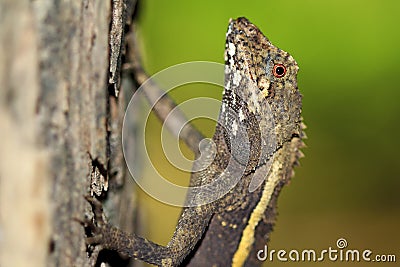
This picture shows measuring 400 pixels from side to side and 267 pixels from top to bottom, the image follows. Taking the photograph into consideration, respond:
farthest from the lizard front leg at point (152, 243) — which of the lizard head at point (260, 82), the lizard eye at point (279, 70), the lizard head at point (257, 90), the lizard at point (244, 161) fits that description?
the lizard eye at point (279, 70)

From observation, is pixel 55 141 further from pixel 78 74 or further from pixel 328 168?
pixel 328 168

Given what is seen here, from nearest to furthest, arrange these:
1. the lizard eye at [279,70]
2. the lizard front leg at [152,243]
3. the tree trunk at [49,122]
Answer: the tree trunk at [49,122], the lizard front leg at [152,243], the lizard eye at [279,70]

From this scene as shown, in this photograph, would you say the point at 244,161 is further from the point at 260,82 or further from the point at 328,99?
the point at 328,99

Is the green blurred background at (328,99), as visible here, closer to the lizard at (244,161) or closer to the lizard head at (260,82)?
the lizard at (244,161)

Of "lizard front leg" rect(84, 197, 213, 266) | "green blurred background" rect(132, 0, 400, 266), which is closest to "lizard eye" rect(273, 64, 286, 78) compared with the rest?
"lizard front leg" rect(84, 197, 213, 266)

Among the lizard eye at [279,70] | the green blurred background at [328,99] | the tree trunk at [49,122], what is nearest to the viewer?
the tree trunk at [49,122]

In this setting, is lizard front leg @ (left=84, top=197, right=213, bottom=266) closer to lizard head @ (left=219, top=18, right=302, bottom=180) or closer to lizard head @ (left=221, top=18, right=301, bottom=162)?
lizard head @ (left=219, top=18, right=302, bottom=180)

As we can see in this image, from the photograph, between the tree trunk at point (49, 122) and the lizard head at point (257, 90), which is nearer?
the tree trunk at point (49, 122)

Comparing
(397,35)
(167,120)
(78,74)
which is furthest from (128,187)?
(397,35)
